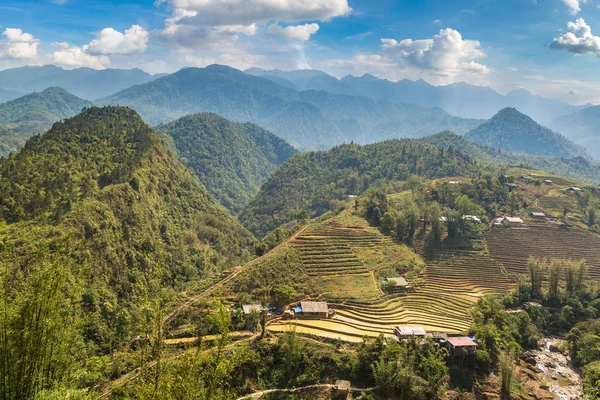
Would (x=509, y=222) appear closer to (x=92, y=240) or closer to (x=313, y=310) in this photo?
(x=313, y=310)

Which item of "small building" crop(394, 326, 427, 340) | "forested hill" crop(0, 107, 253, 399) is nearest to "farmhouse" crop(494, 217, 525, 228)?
"small building" crop(394, 326, 427, 340)

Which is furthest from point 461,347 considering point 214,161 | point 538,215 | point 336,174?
point 214,161

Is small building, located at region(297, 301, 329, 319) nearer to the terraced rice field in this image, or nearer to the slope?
the slope

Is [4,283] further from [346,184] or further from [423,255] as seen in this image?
[346,184]

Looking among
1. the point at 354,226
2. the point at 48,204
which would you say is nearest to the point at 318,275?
the point at 354,226

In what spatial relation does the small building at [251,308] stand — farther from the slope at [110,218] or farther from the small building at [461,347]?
the small building at [461,347]

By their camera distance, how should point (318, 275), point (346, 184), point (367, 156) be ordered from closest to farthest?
point (318, 275) < point (346, 184) < point (367, 156)
